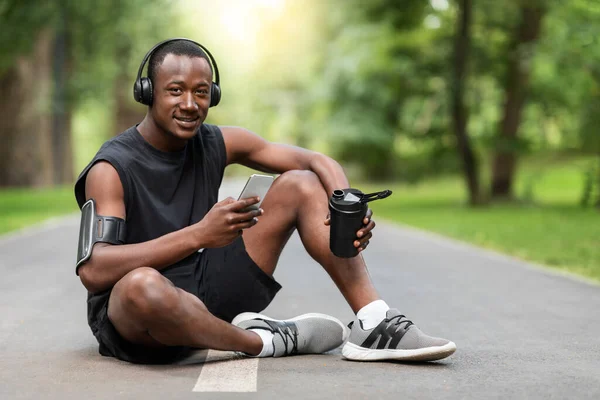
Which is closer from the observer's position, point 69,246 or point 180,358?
point 180,358

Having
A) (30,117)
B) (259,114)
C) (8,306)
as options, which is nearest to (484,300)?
(8,306)

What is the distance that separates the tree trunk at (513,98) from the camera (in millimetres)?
23984

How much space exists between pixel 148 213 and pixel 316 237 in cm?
80

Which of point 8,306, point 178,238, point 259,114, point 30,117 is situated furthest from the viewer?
point 259,114

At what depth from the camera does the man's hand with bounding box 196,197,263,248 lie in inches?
154

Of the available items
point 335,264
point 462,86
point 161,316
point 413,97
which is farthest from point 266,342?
point 413,97

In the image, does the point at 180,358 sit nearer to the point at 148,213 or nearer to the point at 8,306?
the point at 148,213

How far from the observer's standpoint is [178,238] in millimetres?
4051

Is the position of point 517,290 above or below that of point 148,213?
below

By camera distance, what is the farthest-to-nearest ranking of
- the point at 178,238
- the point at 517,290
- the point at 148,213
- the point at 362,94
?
1. the point at 362,94
2. the point at 517,290
3. the point at 148,213
4. the point at 178,238

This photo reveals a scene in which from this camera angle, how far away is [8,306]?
22.4ft

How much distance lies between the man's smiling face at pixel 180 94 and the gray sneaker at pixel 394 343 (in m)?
1.24

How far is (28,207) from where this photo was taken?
67.1 feet

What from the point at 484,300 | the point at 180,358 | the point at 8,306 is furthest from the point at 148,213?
the point at 484,300
